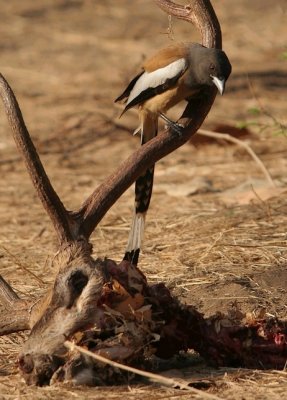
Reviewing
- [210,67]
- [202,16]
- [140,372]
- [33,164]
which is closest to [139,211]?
[210,67]

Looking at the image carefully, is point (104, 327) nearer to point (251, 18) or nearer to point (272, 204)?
point (272, 204)

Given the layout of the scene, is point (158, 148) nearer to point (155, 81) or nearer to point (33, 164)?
point (33, 164)

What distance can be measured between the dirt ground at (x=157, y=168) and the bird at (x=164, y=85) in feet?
0.65

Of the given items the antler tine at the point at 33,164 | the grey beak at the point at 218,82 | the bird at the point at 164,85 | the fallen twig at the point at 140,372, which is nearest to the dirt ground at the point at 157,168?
the fallen twig at the point at 140,372

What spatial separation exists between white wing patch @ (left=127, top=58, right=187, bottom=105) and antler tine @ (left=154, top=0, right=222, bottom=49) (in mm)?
514

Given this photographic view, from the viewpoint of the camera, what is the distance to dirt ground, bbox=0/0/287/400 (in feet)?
17.3

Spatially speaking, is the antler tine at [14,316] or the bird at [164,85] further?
the bird at [164,85]

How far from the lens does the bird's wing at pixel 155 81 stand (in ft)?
19.1

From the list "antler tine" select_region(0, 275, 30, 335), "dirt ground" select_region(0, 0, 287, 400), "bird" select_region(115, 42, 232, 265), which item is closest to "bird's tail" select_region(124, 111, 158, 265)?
"bird" select_region(115, 42, 232, 265)

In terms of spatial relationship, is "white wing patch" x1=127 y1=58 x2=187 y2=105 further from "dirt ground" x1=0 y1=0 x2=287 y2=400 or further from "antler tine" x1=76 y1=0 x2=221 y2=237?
"antler tine" x1=76 y1=0 x2=221 y2=237

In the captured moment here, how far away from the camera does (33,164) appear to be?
4.43 m

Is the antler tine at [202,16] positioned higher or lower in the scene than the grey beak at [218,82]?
higher

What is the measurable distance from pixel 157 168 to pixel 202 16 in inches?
172

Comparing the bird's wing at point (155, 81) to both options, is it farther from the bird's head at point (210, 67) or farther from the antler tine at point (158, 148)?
the antler tine at point (158, 148)
